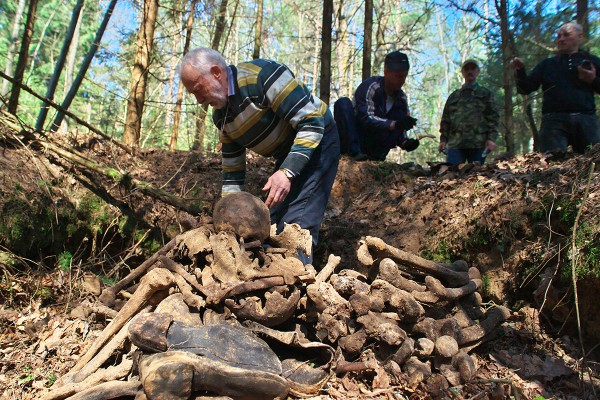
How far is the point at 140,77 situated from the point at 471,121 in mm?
4970

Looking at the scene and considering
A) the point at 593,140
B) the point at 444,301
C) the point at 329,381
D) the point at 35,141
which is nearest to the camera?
the point at 329,381

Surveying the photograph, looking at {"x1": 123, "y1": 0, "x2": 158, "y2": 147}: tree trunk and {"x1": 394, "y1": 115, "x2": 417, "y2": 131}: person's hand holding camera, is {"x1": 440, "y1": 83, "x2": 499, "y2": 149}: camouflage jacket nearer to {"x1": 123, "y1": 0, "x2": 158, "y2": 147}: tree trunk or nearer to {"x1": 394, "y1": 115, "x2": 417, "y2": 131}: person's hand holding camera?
{"x1": 394, "y1": 115, "x2": 417, "y2": 131}: person's hand holding camera

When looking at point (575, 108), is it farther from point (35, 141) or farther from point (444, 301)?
point (35, 141)

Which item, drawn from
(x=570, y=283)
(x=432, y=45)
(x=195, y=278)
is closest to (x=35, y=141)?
(x=195, y=278)

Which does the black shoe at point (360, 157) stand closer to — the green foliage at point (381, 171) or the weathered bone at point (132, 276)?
the green foliage at point (381, 171)

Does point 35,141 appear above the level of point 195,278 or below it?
above

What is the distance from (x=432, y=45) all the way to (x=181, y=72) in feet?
118

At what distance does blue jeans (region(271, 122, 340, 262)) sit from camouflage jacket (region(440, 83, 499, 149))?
133 inches

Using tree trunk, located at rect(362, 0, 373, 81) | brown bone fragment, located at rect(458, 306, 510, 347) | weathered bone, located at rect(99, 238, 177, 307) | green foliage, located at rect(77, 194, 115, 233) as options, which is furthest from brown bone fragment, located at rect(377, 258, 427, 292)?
tree trunk, located at rect(362, 0, 373, 81)

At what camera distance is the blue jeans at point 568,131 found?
17.9 ft

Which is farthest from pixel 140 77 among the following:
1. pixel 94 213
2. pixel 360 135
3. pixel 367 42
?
pixel 367 42

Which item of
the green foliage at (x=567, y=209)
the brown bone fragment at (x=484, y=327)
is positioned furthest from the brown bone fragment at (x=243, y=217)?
the green foliage at (x=567, y=209)

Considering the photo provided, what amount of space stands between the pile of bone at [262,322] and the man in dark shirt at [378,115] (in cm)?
331

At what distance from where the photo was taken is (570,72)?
5547mm
